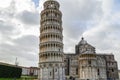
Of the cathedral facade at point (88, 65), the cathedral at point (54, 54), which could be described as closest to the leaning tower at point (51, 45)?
the cathedral at point (54, 54)

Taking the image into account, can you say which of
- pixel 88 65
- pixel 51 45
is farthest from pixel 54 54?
pixel 88 65

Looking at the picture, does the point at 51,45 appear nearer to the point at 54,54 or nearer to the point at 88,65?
the point at 54,54

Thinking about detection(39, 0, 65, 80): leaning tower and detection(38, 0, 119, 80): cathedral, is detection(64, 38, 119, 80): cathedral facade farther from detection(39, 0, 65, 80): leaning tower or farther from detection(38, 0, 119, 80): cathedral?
detection(39, 0, 65, 80): leaning tower

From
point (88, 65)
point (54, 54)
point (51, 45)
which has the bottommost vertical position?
point (88, 65)

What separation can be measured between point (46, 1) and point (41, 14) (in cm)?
530

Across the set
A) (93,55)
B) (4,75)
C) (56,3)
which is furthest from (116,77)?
(4,75)

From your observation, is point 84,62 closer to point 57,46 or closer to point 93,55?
point 93,55

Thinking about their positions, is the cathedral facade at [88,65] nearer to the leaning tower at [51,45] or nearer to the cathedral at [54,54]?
the cathedral at [54,54]

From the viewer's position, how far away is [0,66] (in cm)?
5269

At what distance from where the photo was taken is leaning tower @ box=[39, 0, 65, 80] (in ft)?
166

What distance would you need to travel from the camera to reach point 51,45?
52031 mm

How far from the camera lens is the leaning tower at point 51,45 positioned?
166ft

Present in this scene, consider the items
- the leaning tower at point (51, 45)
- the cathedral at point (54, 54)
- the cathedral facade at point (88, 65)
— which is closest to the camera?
the leaning tower at point (51, 45)

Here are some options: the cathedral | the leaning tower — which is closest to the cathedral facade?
the cathedral
